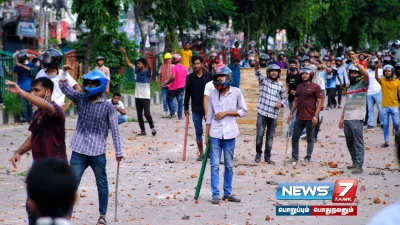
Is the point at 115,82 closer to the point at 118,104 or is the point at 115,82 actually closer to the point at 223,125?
the point at 118,104

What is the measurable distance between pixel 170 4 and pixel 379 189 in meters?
18.3

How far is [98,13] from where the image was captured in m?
22.7

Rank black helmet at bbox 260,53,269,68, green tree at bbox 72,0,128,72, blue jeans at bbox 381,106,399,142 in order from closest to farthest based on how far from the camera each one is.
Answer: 1. blue jeans at bbox 381,106,399,142
2. black helmet at bbox 260,53,269,68
3. green tree at bbox 72,0,128,72

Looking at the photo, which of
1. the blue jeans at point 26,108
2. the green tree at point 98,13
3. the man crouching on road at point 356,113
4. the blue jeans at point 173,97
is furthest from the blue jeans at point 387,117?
the green tree at point 98,13

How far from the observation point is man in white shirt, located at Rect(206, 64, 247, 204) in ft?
33.2

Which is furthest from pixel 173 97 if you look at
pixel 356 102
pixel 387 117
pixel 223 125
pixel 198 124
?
pixel 223 125

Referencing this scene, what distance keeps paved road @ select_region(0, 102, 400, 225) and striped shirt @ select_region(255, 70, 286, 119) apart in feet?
2.79

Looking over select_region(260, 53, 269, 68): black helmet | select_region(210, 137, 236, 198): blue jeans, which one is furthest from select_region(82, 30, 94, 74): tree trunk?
select_region(210, 137, 236, 198): blue jeans

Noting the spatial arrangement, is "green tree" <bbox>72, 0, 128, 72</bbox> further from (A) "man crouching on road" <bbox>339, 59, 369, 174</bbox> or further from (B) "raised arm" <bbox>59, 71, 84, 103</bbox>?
(B) "raised arm" <bbox>59, 71, 84, 103</bbox>

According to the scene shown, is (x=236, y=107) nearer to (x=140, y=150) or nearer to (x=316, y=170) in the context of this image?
(x=316, y=170)

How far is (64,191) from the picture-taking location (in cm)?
363

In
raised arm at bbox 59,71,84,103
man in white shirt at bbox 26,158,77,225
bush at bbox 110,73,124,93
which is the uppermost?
man in white shirt at bbox 26,158,77,225

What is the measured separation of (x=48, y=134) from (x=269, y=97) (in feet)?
21.8

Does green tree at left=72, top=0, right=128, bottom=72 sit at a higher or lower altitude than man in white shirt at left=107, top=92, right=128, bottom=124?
higher
